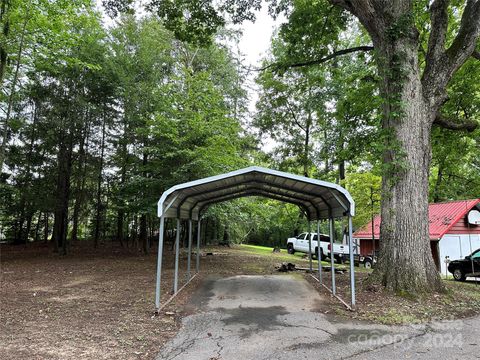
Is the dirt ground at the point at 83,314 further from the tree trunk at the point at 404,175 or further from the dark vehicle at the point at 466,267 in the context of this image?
the dark vehicle at the point at 466,267

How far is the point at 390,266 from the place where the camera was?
6.65 metres

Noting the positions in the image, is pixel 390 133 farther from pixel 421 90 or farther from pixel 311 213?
pixel 311 213

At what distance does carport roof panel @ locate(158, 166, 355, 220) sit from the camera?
5.98 metres

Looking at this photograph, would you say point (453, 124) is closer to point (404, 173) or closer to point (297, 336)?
point (404, 173)

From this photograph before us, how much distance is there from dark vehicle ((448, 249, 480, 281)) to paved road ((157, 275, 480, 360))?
727 centimetres

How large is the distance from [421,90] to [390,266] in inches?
160

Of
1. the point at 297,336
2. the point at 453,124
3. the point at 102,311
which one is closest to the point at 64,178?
the point at 102,311

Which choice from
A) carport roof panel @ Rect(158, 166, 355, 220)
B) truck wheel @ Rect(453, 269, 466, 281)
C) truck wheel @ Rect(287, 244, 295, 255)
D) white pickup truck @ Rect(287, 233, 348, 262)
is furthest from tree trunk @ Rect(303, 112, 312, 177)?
truck wheel @ Rect(453, 269, 466, 281)

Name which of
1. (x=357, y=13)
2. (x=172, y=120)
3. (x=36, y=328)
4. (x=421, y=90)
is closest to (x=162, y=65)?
(x=172, y=120)

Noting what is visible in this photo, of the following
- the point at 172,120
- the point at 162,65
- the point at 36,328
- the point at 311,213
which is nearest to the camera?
the point at 36,328

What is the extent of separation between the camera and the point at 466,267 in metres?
11.4

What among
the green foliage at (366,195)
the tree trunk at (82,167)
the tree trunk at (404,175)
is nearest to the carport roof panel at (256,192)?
the tree trunk at (404,175)

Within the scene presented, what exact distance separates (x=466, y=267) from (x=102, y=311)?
12214 millimetres

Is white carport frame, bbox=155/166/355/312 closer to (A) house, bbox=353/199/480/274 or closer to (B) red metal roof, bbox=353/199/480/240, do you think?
(B) red metal roof, bbox=353/199/480/240
